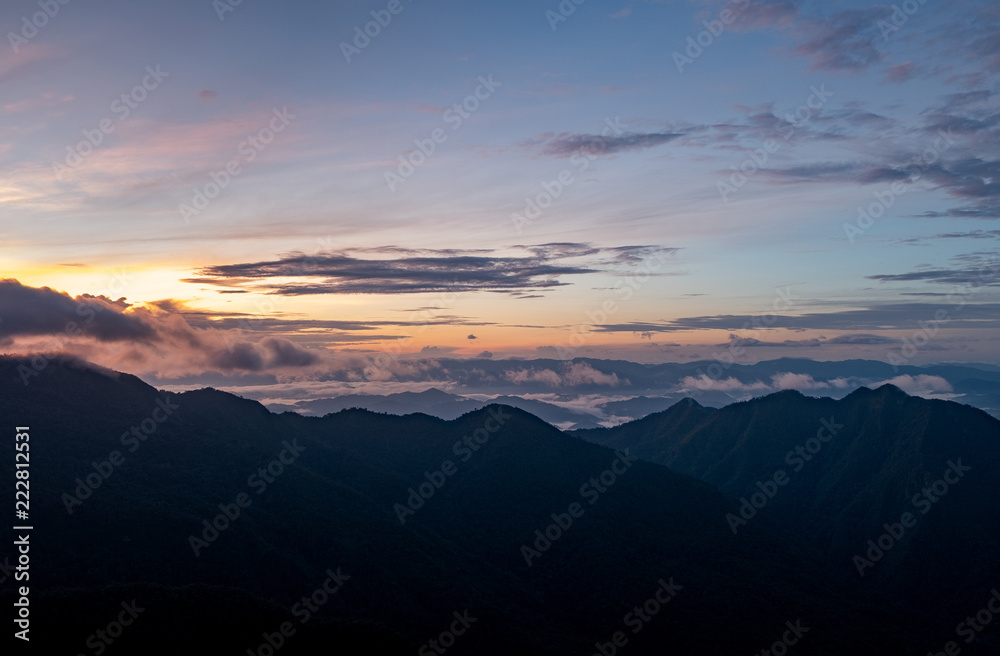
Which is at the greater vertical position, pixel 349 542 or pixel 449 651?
pixel 349 542

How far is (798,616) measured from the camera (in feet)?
614

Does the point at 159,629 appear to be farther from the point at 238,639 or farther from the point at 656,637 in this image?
the point at 656,637

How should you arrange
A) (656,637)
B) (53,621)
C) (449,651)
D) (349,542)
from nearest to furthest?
(53,621) < (449,651) < (656,637) < (349,542)

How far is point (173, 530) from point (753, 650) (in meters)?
148

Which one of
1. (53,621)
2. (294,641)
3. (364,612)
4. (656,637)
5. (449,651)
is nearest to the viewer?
(53,621)

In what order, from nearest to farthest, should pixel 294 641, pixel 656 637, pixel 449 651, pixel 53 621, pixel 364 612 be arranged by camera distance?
pixel 53 621 < pixel 294 641 < pixel 449 651 < pixel 364 612 < pixel 656 637

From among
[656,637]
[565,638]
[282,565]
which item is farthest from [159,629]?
[656,637]

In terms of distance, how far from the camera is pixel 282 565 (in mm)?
174250

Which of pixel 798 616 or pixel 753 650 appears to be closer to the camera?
pixel 753 650

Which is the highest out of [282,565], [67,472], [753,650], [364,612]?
[67,472]

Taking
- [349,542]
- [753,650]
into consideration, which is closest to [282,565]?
[349,542]

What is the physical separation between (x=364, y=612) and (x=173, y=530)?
174ft

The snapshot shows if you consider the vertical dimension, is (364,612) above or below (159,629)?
below

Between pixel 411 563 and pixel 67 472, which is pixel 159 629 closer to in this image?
pixel 411 563
